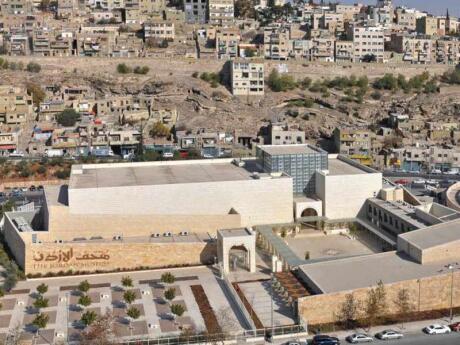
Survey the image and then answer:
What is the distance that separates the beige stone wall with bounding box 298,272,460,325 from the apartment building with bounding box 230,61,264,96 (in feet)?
103

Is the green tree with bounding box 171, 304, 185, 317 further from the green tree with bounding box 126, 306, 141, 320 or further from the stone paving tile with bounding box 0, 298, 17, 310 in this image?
the stone paving tile with bounding box 0, 298, 17, 310

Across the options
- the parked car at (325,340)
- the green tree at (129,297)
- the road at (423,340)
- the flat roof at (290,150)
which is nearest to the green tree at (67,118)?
the flat roof at (290,150)

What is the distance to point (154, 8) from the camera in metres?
61.1

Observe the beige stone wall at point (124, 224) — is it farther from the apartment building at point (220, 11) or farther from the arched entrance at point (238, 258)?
the apartment building at point (220, 11)

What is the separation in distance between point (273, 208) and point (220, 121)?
2031cm

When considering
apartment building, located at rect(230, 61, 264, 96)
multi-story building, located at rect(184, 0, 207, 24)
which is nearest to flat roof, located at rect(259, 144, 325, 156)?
apartment building, located at rect(230, 61, 264, 96)

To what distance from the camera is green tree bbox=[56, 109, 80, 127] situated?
40741 mm

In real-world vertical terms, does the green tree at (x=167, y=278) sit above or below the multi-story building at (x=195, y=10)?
below

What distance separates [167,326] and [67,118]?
26505 mm

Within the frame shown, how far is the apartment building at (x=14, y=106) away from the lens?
1618 inches

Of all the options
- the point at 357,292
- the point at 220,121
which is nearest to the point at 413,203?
the point at 357,292

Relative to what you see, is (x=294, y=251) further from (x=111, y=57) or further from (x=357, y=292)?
(x=111, y=57)

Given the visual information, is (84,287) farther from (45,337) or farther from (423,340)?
(423,340)

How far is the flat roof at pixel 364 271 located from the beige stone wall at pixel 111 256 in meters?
3.81
